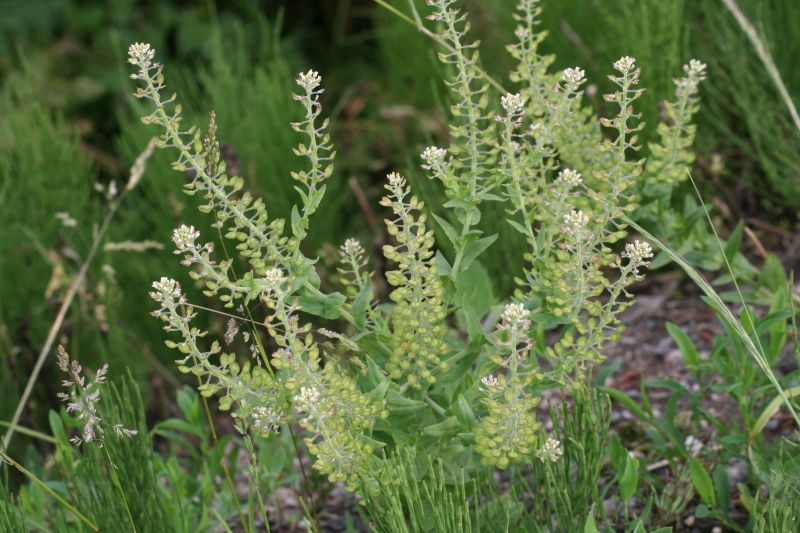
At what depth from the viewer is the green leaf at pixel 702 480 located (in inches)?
67.4

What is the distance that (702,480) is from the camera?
1722 mm

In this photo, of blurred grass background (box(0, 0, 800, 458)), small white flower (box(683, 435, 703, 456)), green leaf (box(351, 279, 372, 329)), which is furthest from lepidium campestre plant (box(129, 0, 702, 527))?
blurred grass background (box(0, 0, 800, 458))

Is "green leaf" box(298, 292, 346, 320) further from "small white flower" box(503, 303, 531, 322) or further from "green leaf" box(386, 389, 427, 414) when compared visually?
"small white flower" box(503, 303, 531, 322)

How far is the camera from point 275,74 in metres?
3.02

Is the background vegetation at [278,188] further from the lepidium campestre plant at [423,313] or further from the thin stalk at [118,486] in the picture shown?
the lepidium campestre plant at [423,313]

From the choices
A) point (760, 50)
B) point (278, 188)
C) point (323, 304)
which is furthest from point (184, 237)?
point (278, 188)

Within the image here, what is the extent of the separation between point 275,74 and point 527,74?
1.44 metres

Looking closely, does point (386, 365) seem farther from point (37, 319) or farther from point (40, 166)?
point (40, 166)

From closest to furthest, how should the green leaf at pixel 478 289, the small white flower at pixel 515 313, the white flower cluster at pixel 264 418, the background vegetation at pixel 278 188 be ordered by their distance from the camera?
the small white flower at pixel 515 313 < the white flower cluster at pixel 264 418 < the green leaf at pixel 478 289 < the background vegetation at pixel 278 188

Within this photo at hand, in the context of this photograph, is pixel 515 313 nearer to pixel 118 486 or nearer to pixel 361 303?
pixel 361 303

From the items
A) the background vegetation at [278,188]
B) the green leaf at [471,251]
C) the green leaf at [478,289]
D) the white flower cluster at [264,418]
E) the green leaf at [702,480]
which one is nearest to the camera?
the white flower cluster at [264,418]

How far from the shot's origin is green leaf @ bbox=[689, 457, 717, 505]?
1.71 m

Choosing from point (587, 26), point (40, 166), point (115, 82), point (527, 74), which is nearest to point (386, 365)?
point (527, 74)

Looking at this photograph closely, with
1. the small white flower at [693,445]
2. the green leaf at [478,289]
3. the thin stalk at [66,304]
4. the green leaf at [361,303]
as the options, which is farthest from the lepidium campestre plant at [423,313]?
the thin stalk at [66,304]
